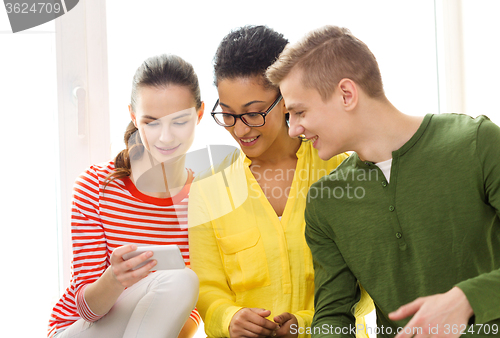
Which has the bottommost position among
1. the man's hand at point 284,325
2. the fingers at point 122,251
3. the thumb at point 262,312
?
the man's hand at point 284,325

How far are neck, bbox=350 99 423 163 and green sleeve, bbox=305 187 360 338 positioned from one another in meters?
0.19

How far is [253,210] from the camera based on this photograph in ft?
4.02

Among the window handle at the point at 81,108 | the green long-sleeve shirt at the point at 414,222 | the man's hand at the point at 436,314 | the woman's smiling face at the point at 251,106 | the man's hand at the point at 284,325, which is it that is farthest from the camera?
the window handle at the point at 81,108

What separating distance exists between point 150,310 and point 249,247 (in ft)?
1.03

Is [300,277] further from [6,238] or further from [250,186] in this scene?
[6,238]

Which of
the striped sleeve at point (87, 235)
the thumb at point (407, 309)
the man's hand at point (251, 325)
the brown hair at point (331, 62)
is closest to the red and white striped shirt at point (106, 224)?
the striped sleeve at point (87, 235)

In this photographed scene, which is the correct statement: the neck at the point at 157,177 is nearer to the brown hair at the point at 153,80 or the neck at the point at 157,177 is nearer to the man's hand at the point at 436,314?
the brown hair at the point at 153,80

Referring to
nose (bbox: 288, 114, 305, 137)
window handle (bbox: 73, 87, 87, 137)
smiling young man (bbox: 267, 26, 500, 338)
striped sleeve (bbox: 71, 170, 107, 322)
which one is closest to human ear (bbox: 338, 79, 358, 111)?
smiling young man (bbox: 267, 26, 500, 338)

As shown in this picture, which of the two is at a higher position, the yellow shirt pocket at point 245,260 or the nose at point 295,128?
the nose at point 295,128

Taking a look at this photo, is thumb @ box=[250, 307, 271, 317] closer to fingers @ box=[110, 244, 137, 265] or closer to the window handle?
fingers @ box=[110, 244, 137, 265]

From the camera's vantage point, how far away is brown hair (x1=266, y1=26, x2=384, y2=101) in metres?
1.02

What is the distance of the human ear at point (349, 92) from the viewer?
1.01 meters

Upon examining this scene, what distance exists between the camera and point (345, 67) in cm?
102

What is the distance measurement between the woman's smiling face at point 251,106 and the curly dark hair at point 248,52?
0.02 metres
